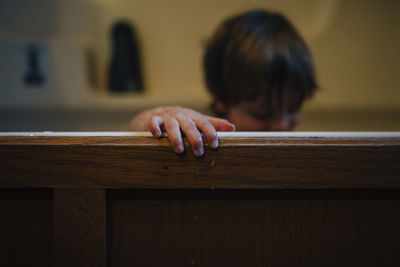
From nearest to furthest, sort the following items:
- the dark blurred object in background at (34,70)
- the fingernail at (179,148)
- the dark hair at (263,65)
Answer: the fingernail at (179,148) < the dark hair at (263,65) < the dark blurred object in background at (34,70)

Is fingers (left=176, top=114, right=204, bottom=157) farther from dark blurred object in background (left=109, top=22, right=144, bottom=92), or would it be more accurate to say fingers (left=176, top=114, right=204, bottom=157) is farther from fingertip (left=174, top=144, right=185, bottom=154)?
dark blurred object in background (left=109, top=22, right=144, bottom=92)

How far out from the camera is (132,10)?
145 cm

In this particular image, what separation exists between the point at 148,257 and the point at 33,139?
160 mm

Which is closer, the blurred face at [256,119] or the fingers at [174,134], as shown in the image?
the fingers at [174,134]

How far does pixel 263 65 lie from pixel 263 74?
0.03 metres

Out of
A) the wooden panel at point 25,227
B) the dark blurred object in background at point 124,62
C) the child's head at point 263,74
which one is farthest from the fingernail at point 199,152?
the dark blurred object in background at point 124,62

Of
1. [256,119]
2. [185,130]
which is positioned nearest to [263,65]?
[256,119]

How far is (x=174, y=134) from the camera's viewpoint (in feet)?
0.84

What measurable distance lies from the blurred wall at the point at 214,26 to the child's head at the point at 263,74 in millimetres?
647

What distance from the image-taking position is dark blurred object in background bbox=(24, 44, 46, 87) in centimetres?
133

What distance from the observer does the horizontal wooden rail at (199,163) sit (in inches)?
9.9

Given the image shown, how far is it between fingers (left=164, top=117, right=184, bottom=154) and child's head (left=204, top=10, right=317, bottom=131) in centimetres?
48

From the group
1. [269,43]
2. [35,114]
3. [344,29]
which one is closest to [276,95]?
[269,43]

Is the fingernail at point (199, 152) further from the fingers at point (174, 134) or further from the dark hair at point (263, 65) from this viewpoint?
the dark hair at point (263, 65)
